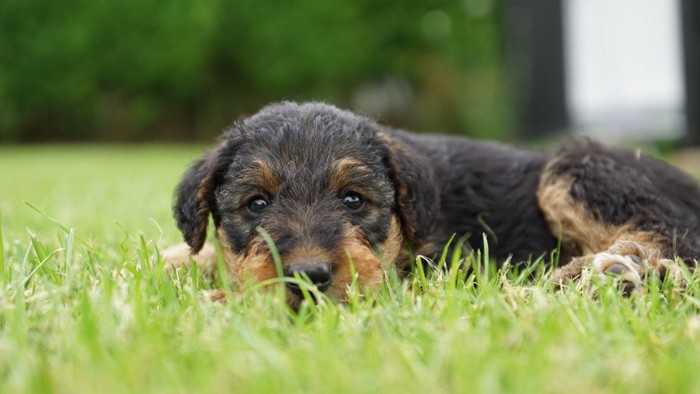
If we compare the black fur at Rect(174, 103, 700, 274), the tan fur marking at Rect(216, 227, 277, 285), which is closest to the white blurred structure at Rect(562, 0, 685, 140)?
Result: the black fur at Rect(174, 103, 700, 274)

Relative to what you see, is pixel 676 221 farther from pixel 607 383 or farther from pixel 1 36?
pixel 1 36

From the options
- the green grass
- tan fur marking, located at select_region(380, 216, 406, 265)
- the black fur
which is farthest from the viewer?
tan fur marking, located at select_region(380, 216, 406, 265)

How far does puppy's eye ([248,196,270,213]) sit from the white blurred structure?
11.0m

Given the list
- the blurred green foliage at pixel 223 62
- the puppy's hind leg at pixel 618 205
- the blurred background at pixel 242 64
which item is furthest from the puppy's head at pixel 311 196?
the blurred green foliage at pixel 223 62

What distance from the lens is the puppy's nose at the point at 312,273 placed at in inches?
105

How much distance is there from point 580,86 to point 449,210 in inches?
430

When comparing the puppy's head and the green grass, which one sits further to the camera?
the puppy's head

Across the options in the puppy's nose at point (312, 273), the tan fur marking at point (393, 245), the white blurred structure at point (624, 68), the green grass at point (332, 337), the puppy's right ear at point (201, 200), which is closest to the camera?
the green grass at point (332, 337)

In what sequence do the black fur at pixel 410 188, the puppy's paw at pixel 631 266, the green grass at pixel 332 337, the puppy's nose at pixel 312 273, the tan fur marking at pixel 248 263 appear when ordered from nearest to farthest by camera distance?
the green grass at pixel 332 337
the puppy's nose at pixel 312 273
the tan fur marking at pixel 248 263
the puppy's paw at pixel 631 266
the black fur at pixel 410 188

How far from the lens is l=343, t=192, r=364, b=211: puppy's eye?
329cm

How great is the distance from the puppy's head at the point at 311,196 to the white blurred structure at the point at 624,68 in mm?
10538

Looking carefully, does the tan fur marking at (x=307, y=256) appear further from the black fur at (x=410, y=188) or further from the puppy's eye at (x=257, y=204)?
the puppy's eye at (x=257, y=204)

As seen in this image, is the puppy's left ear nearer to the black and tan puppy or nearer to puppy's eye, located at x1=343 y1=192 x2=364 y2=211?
the black and tan puppy

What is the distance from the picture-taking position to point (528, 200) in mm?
4105
